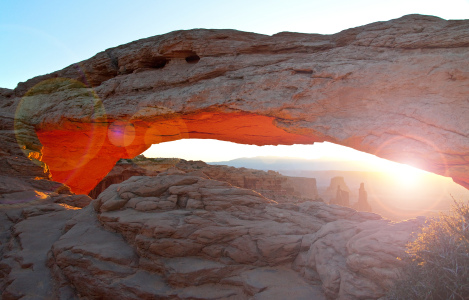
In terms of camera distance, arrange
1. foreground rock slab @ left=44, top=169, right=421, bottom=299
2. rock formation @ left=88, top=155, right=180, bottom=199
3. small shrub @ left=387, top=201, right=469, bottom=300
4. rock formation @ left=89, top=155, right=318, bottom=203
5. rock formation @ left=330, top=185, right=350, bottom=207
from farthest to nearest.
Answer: rock formation @ left=330, top=185, right=350, bottom=207, rock formation @ left=88, top=155, right=180, bottom=199, rock formation @ left=89, top=155, right=318, bottom=203, foreground rock slab @ left=44, top=169, right=421, bottom=299, small shrub @ left=387, top=201, right=469, bottom=300

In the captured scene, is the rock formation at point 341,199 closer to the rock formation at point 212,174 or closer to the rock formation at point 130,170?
the rock formation at point 212,174

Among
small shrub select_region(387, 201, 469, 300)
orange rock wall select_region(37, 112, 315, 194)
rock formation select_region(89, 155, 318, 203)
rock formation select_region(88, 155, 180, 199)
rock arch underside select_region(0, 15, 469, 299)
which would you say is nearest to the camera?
small shrub select_region(387, 201, 469, 300)

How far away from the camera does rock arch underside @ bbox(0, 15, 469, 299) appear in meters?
6.40

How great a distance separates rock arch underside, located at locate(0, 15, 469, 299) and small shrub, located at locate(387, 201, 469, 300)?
0.41 m

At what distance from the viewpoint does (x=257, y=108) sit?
8.97m

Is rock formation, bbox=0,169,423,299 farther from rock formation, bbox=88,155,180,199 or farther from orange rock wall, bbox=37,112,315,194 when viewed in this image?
rock formation, bbox=88,155,180,199

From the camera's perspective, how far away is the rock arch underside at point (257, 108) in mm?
6402

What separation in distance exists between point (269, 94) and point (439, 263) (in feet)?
20.6

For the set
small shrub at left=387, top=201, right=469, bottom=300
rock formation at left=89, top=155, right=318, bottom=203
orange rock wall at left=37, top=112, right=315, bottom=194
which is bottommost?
rock formation at left=89, top=155, right=318, bottom=203

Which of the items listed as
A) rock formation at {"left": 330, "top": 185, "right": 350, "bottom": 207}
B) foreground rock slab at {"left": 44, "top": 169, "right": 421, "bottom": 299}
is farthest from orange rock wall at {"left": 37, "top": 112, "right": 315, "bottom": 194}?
rock formation at {"left": 330, "top": 185, "right": 350, "bottom": 207}

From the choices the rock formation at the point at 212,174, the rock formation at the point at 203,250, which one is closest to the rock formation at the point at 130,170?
the rock formation at the point at 212,174

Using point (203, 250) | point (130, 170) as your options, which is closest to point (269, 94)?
point (203, 250)

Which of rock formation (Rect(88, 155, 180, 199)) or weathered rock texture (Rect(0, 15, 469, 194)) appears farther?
rock formation (Rect(88, 155, 180, 199))

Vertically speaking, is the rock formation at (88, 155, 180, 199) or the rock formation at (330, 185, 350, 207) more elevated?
the rock formation at (88, 155, 180, 199)
